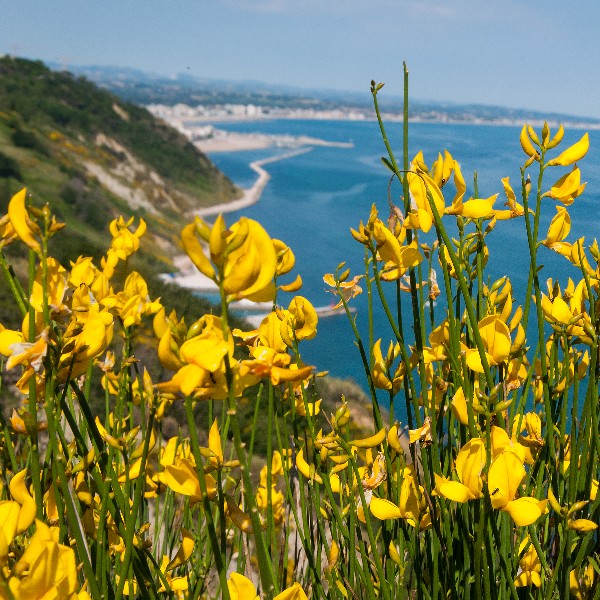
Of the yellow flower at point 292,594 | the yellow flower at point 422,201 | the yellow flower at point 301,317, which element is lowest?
the yellow flower at point 292,594

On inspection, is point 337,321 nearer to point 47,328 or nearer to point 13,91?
point 47,328

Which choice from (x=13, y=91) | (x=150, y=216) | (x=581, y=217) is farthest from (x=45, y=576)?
(x=13, y=91)

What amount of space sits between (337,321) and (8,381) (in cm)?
1355

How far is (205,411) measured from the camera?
664cm

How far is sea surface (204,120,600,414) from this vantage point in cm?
428

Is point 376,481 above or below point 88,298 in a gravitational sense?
below

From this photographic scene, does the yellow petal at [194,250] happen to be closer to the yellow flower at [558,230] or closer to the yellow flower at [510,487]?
the yellow flower at [510,487]

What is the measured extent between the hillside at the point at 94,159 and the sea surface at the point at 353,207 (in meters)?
3.72

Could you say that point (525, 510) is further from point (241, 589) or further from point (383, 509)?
point (241, 589)

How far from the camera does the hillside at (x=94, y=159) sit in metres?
22.0

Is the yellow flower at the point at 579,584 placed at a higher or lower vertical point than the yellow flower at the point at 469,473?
lower

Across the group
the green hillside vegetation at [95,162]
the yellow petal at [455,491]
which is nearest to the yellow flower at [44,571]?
the yellow petal at [455,491]

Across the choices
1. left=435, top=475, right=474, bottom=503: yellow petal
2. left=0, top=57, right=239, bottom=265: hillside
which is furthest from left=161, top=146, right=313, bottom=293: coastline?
left=0, top=57, right=239, bottom=265: hillside

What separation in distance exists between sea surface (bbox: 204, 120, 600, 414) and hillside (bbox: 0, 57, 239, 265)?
3.72 metres
